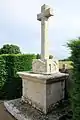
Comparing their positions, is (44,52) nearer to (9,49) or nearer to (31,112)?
(31,112)

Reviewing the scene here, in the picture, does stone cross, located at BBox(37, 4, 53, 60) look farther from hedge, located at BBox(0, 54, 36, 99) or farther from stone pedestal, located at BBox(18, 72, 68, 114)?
hedge, located at BBox(0, 54, 36, 99)

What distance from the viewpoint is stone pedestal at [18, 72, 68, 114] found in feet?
16.9

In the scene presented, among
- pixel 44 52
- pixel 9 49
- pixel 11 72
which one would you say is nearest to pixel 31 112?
pixel 44 52

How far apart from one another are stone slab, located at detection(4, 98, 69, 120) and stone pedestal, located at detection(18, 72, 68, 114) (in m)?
0.16

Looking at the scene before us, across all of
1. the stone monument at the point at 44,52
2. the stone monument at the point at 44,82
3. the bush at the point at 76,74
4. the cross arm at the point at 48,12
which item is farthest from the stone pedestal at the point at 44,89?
the cross arm at the point at 48,12

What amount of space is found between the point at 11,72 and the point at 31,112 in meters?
2.87

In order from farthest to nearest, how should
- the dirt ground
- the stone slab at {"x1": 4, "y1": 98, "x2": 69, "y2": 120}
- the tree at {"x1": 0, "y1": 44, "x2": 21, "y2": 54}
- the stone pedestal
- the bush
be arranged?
the tree at {"x1": 0, "y1": 44, "x2": 21, "y2": 54}
the dirt ground
the stone pedestal
the stone slab at {"x1": 4, "y1": 98, "x2": 69, "y2": 120}
the bush

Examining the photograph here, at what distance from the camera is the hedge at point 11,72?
7.71 metres

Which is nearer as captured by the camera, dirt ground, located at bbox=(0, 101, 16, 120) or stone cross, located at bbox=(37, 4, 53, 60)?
dirt ground, located at bbox=(0, 101, 16, 120)

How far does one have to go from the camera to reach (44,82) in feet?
16.7

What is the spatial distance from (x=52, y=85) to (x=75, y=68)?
2.05 m

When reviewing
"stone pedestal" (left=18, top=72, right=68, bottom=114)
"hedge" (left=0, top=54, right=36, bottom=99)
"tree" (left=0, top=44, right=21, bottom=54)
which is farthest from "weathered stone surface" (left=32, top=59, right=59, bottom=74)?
"tree" (left=0, top=44, right=21, bottom=54)

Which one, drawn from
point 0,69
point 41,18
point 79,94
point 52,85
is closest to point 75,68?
point 79,94

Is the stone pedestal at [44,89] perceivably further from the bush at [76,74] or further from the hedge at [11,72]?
the hedge at [11,72]
